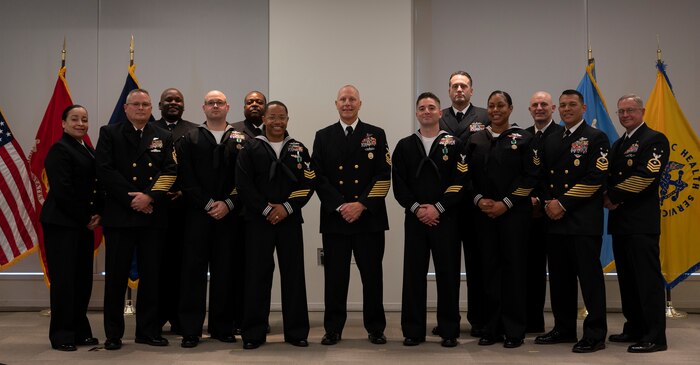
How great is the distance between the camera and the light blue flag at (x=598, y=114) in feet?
19.9

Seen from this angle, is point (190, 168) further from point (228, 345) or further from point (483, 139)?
point (483, 139)

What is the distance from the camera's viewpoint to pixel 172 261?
5.24 metres

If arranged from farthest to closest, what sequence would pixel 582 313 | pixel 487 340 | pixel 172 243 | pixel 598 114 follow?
pixel 598 114 → pixel 582 313 → pixel 172 243 → pixel 487 340

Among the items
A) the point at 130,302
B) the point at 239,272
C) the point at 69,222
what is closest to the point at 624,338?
the point at 239,272

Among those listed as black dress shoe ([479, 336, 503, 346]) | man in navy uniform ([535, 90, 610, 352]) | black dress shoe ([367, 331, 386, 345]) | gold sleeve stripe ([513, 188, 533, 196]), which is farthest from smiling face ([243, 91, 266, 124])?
black dress shoe ([479, 336, 503, 346])

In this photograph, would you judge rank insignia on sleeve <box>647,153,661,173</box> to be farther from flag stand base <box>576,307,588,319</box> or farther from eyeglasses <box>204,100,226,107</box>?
eyeglasses <box>204,100,226,107</box>

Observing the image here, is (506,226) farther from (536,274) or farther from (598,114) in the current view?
(598,114)

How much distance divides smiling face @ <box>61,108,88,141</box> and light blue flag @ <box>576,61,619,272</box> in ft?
14.0

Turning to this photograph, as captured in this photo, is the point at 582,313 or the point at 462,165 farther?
the point at 582,313

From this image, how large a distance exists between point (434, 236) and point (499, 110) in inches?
40.1

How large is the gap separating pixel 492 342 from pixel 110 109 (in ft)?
14.3

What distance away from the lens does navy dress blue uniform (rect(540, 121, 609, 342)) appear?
4.47 m

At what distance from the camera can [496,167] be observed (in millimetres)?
4672

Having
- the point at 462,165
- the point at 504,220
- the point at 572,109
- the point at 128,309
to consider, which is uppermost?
the point at 572,109
